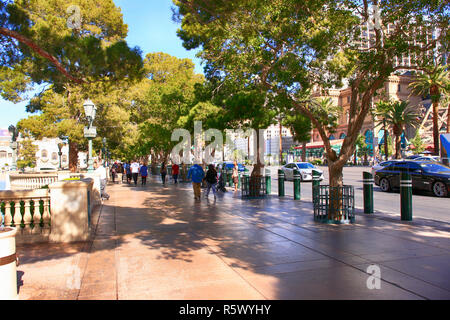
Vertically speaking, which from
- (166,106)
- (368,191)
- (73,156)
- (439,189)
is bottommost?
(439,189)

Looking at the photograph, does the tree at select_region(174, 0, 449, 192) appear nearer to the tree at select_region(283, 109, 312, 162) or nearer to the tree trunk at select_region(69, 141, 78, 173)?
the tree at select_region(283, 109, 312, 162)

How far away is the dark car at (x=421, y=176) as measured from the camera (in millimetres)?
14001

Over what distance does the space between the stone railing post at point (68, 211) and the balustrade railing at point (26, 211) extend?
0.80ft

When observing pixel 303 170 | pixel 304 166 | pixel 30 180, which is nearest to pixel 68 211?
pixel 30 180

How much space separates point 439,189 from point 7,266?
48.8 feet

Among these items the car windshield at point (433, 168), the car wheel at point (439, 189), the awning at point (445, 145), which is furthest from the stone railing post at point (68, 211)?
the awning at point (445, 145)

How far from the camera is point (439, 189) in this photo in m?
14.0

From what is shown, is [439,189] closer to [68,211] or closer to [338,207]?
[338,207]

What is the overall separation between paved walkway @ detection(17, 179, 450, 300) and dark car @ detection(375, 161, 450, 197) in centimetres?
614

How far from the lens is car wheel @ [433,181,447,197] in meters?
13.9

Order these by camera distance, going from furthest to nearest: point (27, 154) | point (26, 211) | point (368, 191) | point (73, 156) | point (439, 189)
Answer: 1. point (27, 154)
2. point (73, 156)
3. point (439, 189)
4. point (368, 191)
5. point (26, 211)

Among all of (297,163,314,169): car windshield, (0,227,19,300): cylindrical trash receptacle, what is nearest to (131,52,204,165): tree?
(297,163,314,169): car windshield
